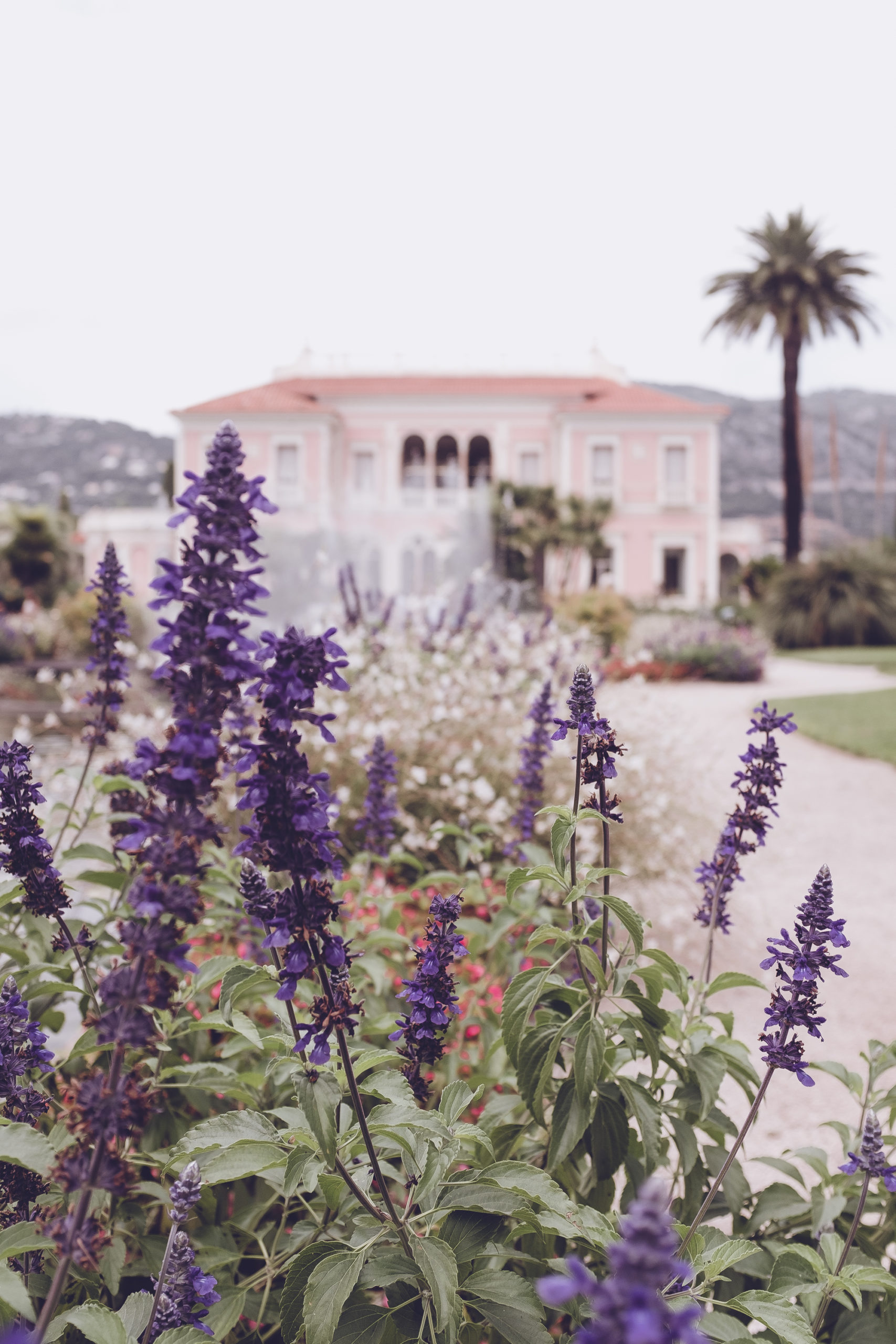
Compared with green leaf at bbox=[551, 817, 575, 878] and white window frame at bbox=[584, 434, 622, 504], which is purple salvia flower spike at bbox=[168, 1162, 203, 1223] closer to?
green leaf at bbox=[551, 817, 575, 878]

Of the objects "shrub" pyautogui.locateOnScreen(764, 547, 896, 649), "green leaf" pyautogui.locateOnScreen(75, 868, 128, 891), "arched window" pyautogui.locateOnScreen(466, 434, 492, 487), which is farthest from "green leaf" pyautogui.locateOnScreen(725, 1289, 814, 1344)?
"arched window" pyautogui.locateOnScreen(466, 434, 492, 487)

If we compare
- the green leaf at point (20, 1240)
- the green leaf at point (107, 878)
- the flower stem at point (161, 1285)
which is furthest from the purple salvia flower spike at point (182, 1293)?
the green leaf at point (107, 878)

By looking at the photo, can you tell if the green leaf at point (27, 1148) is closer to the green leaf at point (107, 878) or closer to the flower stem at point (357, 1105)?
the flower stem at point (357, 1105)

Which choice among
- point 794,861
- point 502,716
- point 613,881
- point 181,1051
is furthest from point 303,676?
point 794,861

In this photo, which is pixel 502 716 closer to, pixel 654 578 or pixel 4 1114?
pixel 4 1114

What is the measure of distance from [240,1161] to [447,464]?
3600cm

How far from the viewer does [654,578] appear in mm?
31844

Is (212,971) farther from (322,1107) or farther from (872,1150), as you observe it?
(872,1150)

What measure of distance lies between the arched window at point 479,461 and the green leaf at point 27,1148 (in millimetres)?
32816

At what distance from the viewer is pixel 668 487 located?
31484 mm

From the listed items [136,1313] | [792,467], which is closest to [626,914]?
[136,1313]

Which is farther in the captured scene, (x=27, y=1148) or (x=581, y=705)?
(x=581, y=705)

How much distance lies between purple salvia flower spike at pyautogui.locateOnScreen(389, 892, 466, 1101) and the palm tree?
28.2 m

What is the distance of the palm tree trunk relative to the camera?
24422 millimetres
